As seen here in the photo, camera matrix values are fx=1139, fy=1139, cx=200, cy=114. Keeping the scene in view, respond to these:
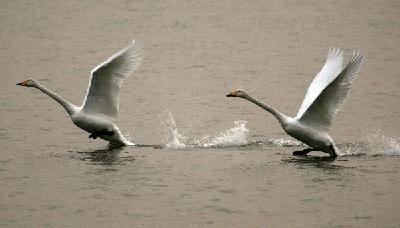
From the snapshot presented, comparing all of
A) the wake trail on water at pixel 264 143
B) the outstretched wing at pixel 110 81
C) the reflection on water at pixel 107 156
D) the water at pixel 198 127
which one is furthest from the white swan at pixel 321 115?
the reflection on water at pixel 107 156

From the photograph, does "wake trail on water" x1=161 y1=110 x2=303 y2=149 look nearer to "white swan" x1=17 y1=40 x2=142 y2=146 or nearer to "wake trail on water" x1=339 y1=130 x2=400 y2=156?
"white swan" x1=17 y1=40 x2=142 y2=146

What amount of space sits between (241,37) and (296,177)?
20111 millimetres

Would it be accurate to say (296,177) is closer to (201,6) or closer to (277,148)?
(277,148)

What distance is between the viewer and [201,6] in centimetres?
4500

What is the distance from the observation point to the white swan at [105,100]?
2041 cm

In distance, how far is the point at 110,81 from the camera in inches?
812

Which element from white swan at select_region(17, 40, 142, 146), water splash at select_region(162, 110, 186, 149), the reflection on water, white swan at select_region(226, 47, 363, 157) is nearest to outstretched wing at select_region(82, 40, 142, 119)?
white swan at select_region(17, 40, 142, 146)

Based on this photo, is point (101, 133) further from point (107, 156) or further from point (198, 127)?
point (198, 127)

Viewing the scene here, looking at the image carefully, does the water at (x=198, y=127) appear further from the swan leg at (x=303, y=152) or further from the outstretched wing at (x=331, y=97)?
the outstretched wing at (x=331, y=97)

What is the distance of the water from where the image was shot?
52.9 ft

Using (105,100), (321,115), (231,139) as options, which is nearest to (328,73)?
(321,115)

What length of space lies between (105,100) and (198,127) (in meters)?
2.74

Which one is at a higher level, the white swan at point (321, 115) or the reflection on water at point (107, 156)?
the white swan at point (321, 115)

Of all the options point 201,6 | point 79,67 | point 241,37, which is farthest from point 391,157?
point 201,6
